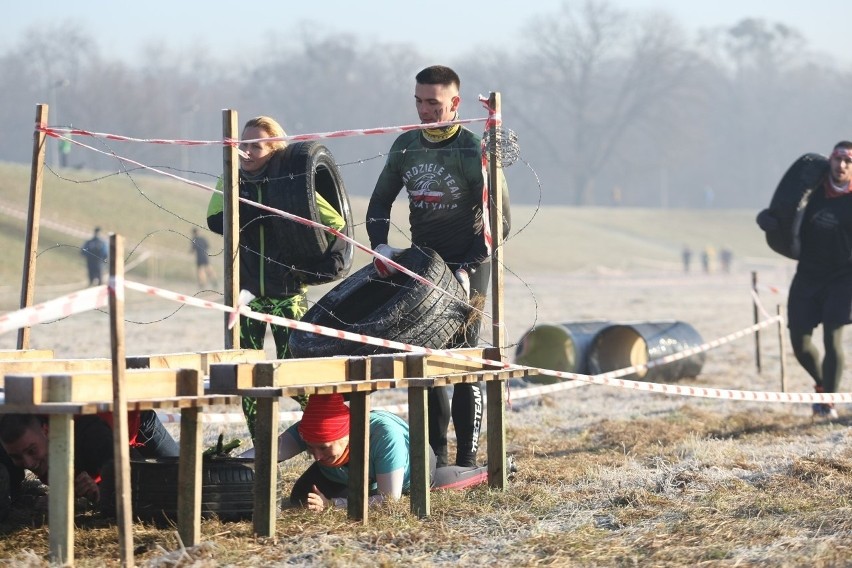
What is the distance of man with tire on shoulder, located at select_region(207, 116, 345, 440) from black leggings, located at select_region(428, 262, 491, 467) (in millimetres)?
712

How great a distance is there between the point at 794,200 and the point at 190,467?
19.7 ft

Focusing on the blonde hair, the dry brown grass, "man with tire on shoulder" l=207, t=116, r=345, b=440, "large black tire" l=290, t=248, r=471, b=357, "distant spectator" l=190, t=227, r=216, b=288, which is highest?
"distant spectator" l=190, t=227, r=216, b=288

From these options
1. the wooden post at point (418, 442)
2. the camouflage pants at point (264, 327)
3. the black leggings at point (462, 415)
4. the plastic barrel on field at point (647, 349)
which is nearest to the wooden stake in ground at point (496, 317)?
the black leggings at point (462, 415)

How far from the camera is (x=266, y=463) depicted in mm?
5305

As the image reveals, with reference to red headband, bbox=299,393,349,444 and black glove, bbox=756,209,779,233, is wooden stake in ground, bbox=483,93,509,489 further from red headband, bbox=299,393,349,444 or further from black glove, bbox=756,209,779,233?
black glove, bbox=756,209,779,233

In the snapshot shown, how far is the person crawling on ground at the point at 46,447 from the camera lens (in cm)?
564

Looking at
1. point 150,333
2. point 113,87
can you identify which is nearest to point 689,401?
point 150,333

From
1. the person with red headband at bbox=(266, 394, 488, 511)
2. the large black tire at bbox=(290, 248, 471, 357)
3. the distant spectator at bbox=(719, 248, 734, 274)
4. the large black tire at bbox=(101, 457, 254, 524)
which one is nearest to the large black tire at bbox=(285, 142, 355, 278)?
the large black tire at bbox=(290, 248, 471, 357)

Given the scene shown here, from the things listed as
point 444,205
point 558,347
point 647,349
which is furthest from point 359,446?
point 558,347

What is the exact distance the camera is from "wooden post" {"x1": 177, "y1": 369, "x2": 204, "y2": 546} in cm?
509

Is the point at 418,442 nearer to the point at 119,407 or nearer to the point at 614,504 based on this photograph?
the point at 614,504

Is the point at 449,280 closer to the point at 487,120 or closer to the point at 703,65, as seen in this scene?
the point at 487,120

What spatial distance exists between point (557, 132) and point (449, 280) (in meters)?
96.1

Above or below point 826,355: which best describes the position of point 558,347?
above
